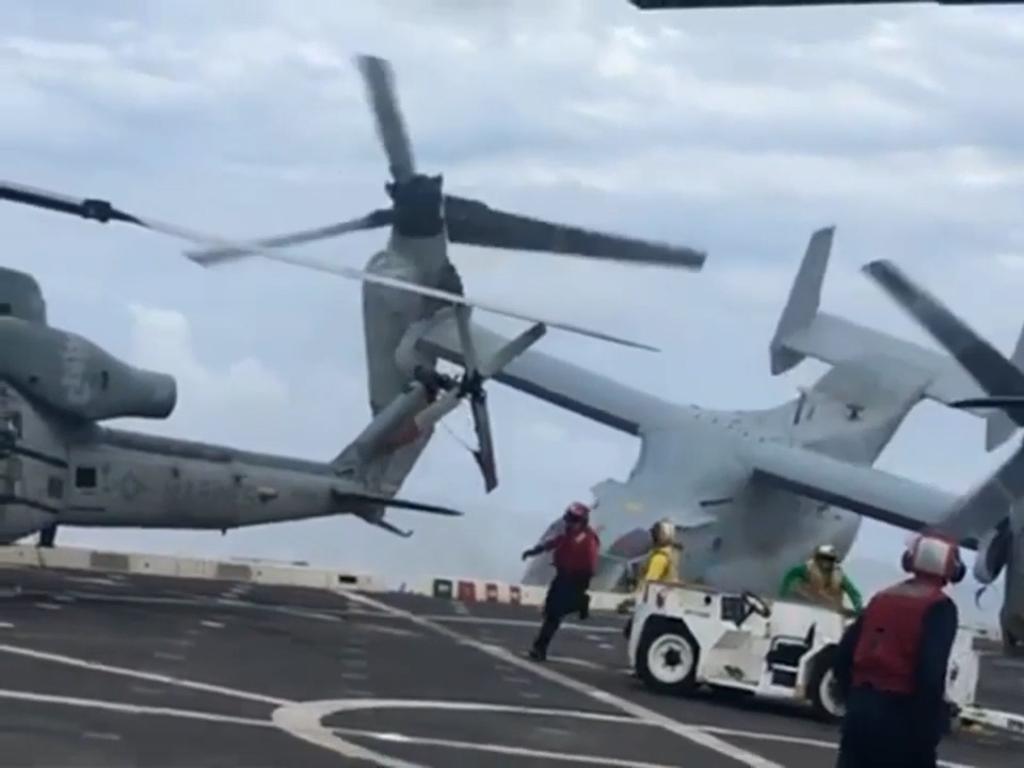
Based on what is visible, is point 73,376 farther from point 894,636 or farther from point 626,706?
point 894,636

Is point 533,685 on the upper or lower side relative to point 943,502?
lower

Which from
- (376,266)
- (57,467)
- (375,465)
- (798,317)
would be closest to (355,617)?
(57,467)

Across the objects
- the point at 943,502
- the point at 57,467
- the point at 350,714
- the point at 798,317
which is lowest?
the point at 350,714

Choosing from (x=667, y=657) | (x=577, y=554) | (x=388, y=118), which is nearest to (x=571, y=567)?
(x=577, y=554)

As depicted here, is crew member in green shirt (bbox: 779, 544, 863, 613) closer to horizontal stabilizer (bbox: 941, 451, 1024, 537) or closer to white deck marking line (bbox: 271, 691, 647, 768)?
white deck marking line (bbox: 271, 691, 647, 768)

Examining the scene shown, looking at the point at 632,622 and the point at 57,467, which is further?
the point at 57,467

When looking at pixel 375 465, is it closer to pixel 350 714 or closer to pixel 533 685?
pixel 533 685

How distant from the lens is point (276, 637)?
2533cm

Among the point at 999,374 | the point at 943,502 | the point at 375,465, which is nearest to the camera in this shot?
the point at 999,374

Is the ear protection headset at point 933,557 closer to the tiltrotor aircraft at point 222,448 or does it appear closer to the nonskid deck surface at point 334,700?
the nonskid deck surface at point 334,700

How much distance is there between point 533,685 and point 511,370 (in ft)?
124

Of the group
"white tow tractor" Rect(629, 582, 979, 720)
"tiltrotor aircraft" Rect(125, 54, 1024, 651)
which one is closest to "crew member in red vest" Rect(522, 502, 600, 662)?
"white tow tractor" Rect(629, 582, 979, 720)

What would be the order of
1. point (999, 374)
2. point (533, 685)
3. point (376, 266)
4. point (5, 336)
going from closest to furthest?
point (533, 685)
point (5, 336)
point (999, 374)
point (376, 266)

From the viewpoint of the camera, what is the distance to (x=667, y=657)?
21797 millimetres
